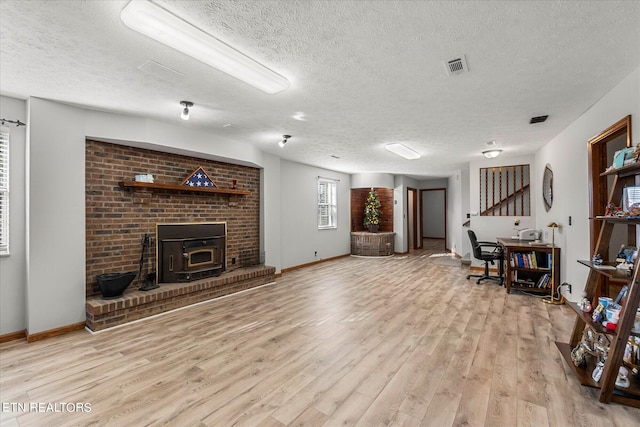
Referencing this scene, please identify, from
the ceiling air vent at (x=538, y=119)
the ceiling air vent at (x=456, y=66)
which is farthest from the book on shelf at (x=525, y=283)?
the ceiling air vent at (x=456, y=66)

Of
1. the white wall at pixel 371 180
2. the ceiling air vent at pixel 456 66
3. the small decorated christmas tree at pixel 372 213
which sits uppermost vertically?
the ceiling air vent at pixel 456 66

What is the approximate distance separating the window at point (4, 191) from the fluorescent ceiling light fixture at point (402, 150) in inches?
192

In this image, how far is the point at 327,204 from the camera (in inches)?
313

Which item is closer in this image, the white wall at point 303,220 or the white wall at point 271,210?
the white wall at point 271,210

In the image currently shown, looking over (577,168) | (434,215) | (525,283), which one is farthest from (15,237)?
(434,215)

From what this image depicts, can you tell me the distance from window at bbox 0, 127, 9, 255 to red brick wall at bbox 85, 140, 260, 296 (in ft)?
2.17

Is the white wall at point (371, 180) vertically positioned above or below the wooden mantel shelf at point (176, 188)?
above

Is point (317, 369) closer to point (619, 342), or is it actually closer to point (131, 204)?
point (619, 342)

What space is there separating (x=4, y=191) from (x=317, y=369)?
365 cm

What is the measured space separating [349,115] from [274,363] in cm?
277

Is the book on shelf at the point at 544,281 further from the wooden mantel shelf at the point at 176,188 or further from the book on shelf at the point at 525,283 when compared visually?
the wooden mantel shelf at the point at 176,188

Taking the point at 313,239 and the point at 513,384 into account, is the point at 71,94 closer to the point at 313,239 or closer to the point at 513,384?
the point at 513,384

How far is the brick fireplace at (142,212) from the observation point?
3619 millimetres

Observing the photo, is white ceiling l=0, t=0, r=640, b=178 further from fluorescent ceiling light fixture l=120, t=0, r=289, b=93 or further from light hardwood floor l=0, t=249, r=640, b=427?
light hardwood floor l=0, t=249, r=640, b=427
